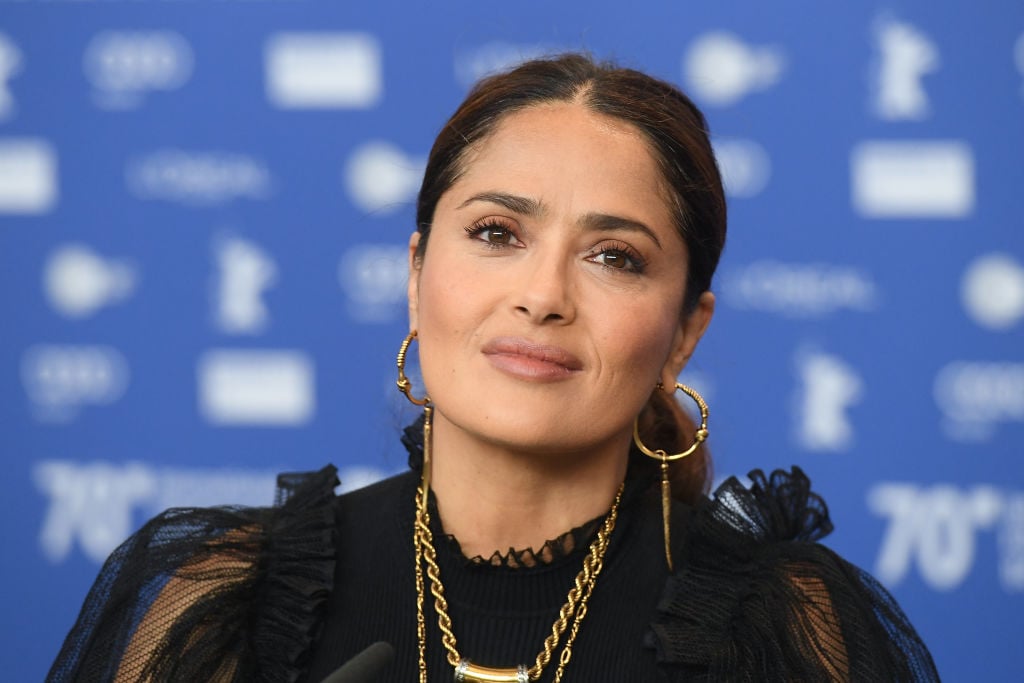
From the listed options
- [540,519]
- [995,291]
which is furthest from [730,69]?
[540,519]

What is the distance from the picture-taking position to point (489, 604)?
152 cm

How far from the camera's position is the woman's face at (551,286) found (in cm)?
141

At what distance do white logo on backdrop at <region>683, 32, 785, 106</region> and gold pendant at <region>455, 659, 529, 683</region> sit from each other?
52.8 inches

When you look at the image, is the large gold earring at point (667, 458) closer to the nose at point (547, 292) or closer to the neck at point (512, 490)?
the neck at point (512, 490)

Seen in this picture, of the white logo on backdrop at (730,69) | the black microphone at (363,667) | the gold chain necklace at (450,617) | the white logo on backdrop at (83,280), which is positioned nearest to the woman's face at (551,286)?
the gold chain necklace at (450,617)

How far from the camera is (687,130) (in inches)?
61.5

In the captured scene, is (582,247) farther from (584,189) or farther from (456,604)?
(456,604)

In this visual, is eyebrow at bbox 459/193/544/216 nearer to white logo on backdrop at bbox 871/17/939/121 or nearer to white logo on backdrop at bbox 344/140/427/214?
white logo on backdrop at bbox 344/140/427/214

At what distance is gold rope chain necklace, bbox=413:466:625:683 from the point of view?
146 centimetres

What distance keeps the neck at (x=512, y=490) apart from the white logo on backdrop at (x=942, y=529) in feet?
3.50

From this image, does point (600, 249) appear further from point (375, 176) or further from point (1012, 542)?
point (1012, 542)

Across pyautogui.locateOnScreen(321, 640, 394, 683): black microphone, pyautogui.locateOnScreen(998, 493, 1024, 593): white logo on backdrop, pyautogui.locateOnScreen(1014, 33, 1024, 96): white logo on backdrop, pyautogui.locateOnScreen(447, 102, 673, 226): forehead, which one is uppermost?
pyautogui.locateOnScreen(1014, 33, 1024, 96): white logo on backdrop

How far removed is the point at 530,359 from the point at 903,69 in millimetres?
1332

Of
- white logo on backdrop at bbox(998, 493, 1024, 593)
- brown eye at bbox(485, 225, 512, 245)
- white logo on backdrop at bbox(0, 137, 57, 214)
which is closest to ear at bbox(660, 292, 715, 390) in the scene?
brown eye at bbox(485, 225, 512, 245)
